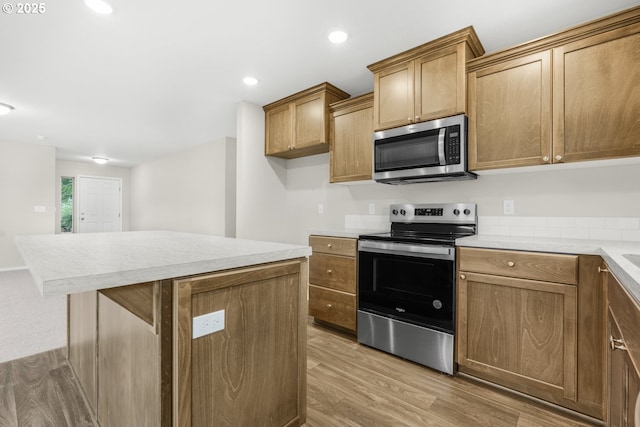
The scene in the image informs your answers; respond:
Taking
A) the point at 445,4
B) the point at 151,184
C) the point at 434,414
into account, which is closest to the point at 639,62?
the point at 445,4

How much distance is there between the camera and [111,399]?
53.7 inches

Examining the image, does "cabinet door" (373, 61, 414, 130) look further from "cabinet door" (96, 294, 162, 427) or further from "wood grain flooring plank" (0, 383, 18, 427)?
"wood grain flooring plank" (0, 383, 18, 427)

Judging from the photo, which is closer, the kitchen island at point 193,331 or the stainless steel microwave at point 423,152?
the kitchen island at point 193,331

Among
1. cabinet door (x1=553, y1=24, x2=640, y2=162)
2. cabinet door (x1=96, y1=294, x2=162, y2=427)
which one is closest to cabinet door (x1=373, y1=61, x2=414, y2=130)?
cabinet door (x1=553, y1=24, x2=640, y2=162)

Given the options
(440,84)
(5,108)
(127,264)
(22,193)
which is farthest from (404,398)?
(22,193)

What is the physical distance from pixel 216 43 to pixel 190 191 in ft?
14.2

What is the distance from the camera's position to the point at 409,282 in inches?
87.4

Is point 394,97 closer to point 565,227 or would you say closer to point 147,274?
point 565,227

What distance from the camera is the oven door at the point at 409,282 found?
6.66 ft

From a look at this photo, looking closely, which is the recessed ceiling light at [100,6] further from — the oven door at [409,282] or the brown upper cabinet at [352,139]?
the oven door at [409,282]

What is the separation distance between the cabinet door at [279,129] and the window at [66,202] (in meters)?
6.95

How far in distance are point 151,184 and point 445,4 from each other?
7.46m

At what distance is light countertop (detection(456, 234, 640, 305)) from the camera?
935 mm

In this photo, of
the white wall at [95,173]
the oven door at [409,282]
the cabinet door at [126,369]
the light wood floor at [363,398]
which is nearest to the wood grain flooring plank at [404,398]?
the light wood floor at [363,398]
